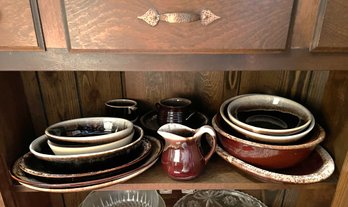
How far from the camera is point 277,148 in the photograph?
0.55 meters

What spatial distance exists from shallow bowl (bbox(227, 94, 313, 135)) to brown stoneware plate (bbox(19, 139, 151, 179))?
0.89ft

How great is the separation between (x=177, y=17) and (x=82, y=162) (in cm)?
39

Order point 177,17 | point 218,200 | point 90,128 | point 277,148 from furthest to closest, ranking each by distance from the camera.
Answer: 1. point 218,200
2. point 90,128
3. point 277,148
4. point 177,17

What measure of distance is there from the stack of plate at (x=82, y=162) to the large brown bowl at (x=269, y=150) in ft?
0.62

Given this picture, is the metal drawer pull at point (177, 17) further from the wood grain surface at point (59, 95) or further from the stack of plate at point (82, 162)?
the wood grain surface at point (59, 95)

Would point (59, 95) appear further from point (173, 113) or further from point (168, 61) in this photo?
point (168, 61)

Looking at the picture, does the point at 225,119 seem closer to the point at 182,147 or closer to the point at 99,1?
the point at 182,147

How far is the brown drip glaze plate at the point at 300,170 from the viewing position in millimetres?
554

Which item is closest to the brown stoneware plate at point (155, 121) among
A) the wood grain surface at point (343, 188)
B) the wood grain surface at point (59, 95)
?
the wood grain surface at point (59, 95)

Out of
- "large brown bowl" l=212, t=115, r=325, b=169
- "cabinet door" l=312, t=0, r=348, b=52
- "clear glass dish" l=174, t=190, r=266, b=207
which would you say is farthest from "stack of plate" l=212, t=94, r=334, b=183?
"clear glass dish" l=174, t=190, r=266, b=207

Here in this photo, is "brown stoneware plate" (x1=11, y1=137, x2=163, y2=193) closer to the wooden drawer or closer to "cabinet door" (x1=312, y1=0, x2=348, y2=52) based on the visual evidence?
the wooden drawer

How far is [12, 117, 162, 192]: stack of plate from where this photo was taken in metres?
0.55

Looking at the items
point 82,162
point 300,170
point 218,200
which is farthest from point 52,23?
point 218,200

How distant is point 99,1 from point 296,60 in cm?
36
